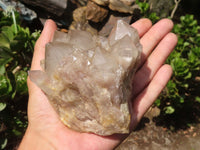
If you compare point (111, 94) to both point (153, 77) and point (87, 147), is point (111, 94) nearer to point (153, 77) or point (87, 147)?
point (87, 147)

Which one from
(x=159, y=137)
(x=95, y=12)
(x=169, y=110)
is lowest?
(x=159, y=137)

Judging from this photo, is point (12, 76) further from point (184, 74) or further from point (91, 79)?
point (184, 74)

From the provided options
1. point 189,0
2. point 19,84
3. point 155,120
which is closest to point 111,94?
point 19,84

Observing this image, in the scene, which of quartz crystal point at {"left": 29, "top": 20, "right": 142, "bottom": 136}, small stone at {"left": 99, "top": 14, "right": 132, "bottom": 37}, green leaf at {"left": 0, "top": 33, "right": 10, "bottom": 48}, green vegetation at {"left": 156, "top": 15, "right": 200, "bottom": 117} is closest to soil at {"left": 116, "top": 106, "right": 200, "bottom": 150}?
green vegetation at {"left": 156, "top": 15, "right": 200, "bottom": 117}

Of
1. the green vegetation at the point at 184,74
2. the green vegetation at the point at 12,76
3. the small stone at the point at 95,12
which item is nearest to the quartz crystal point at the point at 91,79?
the green vegetation at the point at 12,76

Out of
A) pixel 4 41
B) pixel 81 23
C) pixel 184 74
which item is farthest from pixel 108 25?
pixel 4 41

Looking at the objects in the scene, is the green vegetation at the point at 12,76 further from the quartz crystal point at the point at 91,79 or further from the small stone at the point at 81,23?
the small stone at the point at 81,23
